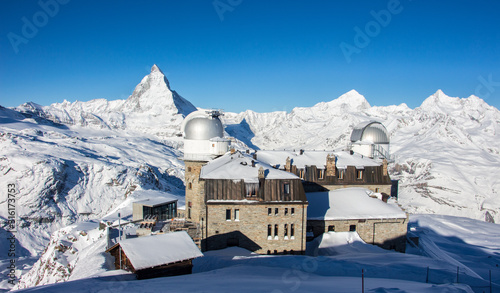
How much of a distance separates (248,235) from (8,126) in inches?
7551

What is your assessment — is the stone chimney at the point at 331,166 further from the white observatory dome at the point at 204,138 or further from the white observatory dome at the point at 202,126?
the white observatory dome at the point at 202,126

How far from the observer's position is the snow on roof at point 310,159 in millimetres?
43906

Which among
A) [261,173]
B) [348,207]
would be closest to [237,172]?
[261,173]

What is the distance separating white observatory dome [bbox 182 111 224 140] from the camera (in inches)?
1550

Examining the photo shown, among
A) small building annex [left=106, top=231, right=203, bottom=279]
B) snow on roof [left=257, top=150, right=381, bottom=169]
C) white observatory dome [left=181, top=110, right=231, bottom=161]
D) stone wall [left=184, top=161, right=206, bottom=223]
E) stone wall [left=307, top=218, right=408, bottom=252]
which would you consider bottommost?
stone wall [left=307, top=218, right=408, bottom=252]

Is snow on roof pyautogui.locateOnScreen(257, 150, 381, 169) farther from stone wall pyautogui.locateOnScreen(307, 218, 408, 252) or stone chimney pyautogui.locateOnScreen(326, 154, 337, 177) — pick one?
stone wall pyautogui.locateOnScreen(307, 218, 408, 252)

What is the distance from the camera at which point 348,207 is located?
37750 mm

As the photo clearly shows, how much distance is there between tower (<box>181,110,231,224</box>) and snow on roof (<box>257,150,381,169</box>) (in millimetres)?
7623

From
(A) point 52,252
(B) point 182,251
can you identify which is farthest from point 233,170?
(A) point 52,252

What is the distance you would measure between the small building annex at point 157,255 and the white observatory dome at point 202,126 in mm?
17999

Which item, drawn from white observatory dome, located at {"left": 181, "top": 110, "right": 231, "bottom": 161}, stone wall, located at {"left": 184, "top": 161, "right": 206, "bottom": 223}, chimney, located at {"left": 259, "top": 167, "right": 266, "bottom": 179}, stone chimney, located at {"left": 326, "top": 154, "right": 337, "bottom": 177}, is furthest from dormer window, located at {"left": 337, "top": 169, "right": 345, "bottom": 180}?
stone wall, located at {"left": 184, "top": 161, "right": 206, "bottom": 223}

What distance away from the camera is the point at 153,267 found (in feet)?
67.0

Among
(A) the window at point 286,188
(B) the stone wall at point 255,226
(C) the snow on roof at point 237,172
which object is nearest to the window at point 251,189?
(C) the snow on roof at point 237,172

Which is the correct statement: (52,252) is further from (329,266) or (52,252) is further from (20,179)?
(20,179)
